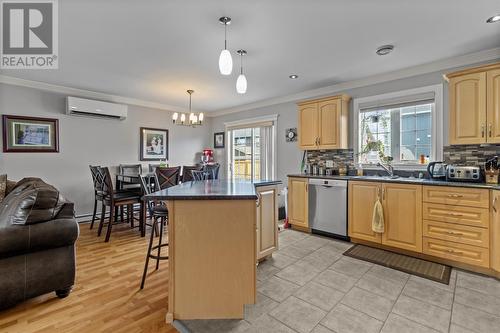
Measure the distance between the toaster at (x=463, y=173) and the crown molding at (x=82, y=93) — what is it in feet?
16.9

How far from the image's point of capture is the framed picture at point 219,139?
6.24m

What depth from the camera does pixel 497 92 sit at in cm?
253

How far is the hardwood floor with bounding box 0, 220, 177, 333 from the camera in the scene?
68.5 inches

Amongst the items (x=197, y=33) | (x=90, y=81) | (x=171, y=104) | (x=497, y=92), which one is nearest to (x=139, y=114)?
(x=171, y=104)

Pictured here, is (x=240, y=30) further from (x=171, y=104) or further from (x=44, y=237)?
(x=171, y=104)

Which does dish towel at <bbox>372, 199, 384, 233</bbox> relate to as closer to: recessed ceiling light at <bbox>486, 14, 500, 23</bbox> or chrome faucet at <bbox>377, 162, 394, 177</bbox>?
chrome faucet at <bbox>377, 162, 394, 177</bbox>

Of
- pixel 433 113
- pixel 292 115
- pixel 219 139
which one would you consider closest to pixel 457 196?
pixel 433 113

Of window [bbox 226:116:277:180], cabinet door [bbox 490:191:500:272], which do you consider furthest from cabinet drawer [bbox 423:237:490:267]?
window [bbox 226:116:277:180]

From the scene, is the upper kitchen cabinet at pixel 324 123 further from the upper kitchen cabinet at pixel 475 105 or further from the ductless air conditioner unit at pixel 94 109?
the ductless air conditioner unit at pixel 94 109

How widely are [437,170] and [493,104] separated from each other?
0.84m

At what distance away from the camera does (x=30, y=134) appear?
3.93 metres

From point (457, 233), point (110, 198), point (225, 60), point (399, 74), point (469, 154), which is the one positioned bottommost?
point (457, 233)

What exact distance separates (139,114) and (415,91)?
493 centimetres

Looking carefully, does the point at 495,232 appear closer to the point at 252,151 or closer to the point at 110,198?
the point at 252,151
